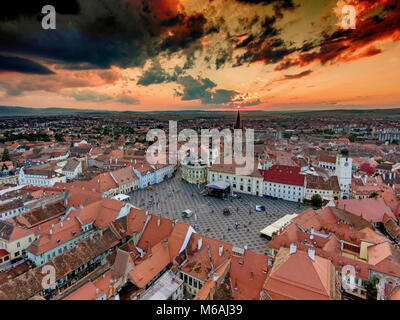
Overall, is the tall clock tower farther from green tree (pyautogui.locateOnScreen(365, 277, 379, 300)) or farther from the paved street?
green tree (pyautogui.locateOnScreen(365, 277, 379, 300))

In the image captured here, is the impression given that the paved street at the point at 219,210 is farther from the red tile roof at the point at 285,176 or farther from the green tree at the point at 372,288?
the green tree at the point at 372,288

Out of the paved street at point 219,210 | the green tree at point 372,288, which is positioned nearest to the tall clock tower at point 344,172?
the paved street at point 219,210

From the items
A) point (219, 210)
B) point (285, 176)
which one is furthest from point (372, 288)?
point (285, 176)

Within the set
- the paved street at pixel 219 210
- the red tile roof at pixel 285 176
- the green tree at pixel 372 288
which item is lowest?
the paved street at pixel 219 210

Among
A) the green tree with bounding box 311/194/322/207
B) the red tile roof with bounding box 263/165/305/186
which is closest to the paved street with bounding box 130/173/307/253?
the green tree with bounding box 311/194/322/207

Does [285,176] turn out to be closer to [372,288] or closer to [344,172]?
[344,172]
